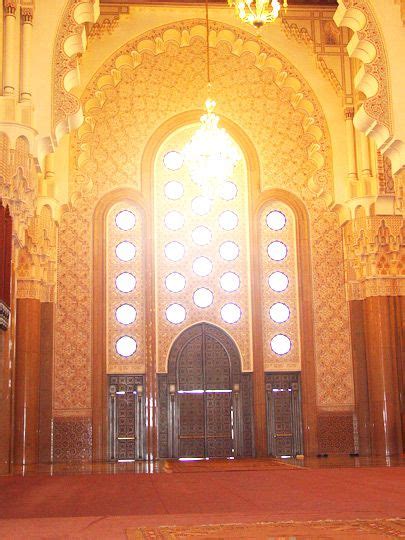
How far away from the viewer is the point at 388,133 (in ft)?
37.3

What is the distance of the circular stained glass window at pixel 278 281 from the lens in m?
15.8

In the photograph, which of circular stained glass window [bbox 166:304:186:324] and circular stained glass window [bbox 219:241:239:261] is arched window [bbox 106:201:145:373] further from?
circular stained glass window [bbox 219:241:239:261]

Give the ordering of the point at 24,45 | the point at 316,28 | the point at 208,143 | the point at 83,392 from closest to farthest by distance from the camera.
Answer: the point at 24,45, the point at 208,143, the point at 83,392, the point at 316,28

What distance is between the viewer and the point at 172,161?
16234 mm

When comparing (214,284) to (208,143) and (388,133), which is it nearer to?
(208,143)

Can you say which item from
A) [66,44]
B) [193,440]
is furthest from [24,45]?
[193,440]

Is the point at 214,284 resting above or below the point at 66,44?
below

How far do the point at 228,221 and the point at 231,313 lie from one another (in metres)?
1.82

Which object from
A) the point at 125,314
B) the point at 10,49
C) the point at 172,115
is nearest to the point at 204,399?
the point at 125,314

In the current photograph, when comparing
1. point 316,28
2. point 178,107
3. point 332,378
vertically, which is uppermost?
point 316,28

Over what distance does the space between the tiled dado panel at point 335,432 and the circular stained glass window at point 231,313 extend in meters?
2.38

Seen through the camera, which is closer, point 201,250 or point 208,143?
point 208,143

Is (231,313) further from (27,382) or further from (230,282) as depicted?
(27,382)

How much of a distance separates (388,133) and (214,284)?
5.42 metres
